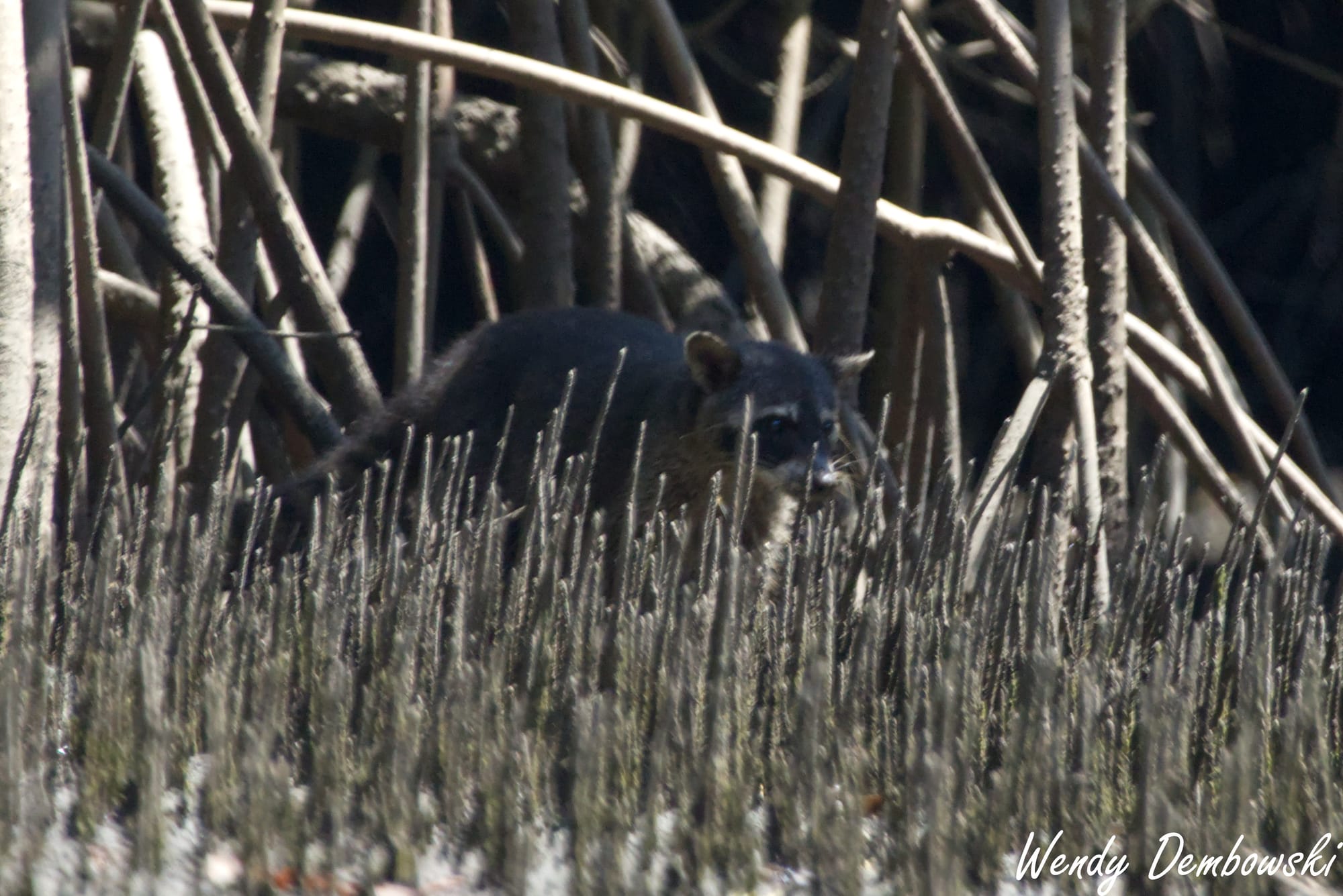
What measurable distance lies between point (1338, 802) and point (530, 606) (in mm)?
1583

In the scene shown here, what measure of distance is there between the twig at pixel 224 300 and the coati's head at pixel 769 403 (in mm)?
1100

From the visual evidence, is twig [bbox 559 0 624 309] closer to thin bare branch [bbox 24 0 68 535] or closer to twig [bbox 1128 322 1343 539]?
twig [bbox 1128 322 1343 539]

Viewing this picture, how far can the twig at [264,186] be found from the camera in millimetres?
4574

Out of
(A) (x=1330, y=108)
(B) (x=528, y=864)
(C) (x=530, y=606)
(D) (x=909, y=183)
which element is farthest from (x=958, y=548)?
(A) (x=1330, y=108)

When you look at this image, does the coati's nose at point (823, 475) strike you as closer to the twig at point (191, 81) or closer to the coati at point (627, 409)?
the coati at point (627, 409)

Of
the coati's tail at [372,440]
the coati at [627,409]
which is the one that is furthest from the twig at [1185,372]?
the coati's tail at [372,440]

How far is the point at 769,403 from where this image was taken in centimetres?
459

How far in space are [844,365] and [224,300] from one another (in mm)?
1755

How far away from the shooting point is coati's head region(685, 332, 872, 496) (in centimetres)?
456

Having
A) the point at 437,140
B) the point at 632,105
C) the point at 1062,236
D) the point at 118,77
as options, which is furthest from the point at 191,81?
the point at 1062,236

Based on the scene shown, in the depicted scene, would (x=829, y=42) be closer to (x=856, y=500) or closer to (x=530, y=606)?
(x=856, y=500)

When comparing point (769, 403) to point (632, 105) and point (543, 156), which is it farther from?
point (543, 156)

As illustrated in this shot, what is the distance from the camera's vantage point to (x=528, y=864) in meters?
2.38

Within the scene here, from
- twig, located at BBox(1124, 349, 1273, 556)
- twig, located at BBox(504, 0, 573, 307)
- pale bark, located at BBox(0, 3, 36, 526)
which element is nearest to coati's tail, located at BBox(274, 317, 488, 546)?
twig, located at BBox(504, 0, 573, 307)
